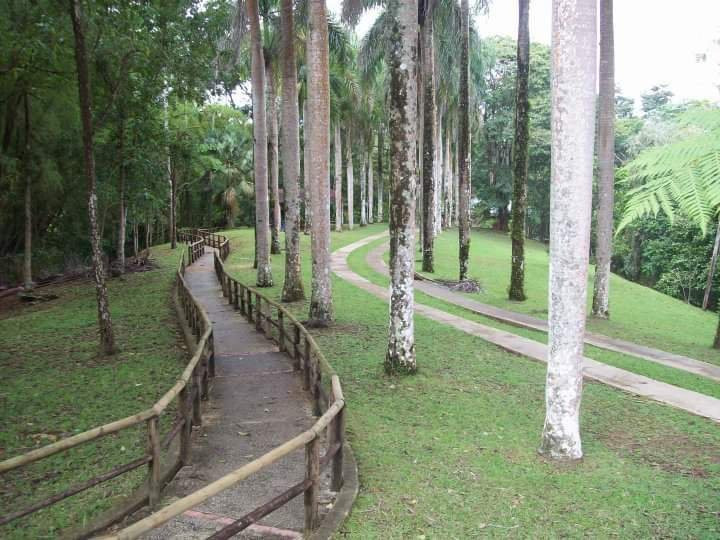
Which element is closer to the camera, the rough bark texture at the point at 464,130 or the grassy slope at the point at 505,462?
the grassy slope at the point at 505,462

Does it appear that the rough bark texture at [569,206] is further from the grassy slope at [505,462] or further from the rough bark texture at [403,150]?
the rough bark texture at [403,150]

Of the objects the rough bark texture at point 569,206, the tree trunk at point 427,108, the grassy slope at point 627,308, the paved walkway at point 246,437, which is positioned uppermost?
the tree trunk at point 427,108

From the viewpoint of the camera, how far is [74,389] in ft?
31.7

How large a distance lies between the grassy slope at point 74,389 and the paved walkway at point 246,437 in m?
0.81

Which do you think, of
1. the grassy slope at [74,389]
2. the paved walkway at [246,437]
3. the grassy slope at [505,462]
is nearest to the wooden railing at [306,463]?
the paved walkway at [246,437]

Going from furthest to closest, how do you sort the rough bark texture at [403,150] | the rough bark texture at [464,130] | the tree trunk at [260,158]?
1. the rough bark texture at [464,130]
2. the tree trunk at [260,158]
3. the rough bark texture at [403,150]

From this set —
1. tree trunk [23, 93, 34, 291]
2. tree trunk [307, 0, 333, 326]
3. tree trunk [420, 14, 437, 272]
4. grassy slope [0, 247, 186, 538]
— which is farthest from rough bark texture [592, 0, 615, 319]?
tree trunk [23, 93, 34, 291]

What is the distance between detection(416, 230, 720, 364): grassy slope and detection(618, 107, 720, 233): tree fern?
1131cm

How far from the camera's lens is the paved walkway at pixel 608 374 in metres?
9.14

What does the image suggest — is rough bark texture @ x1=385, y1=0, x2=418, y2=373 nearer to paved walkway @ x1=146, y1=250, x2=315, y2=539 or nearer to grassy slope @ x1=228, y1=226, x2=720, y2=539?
grassy slope @ x1=228, y1=226, x2=720, y2=539

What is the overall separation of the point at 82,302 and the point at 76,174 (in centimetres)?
706

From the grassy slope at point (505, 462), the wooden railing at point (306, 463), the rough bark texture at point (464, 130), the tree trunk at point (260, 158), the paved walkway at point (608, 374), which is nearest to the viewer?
the wooden railing at point (306, 463)

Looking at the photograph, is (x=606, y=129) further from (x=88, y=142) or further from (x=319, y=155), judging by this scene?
(x=88, y=142)

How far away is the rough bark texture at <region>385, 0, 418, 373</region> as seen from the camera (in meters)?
9.45
